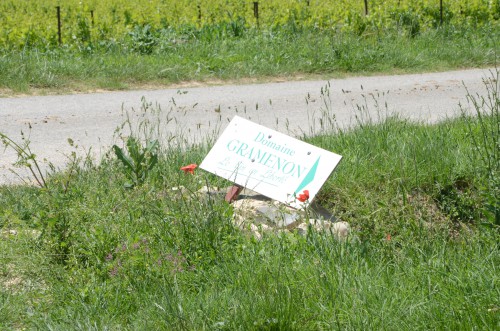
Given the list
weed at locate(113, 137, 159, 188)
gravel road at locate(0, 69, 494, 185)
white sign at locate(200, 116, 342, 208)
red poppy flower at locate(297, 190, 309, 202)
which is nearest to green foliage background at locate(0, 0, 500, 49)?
gravel road at locate(0, 69, 494, 185)

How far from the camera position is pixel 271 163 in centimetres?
502

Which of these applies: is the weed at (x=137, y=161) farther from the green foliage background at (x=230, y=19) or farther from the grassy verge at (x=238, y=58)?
the green foliage background at (x=230, y=19)

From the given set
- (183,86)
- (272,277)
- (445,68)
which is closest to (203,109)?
(183,86)

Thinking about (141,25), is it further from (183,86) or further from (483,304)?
(483,304)

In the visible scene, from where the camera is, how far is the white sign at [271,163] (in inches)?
189

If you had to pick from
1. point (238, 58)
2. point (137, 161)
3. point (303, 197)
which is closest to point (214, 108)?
point (238, 58)

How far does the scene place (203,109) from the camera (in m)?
9.10

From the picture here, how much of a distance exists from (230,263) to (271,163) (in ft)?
3.85

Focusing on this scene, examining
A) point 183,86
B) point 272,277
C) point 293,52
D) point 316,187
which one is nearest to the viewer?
point 272,277

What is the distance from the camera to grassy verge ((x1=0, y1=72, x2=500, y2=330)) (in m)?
3.41

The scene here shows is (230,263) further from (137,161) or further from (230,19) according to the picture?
(230,19)

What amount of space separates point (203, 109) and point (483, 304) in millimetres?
6043

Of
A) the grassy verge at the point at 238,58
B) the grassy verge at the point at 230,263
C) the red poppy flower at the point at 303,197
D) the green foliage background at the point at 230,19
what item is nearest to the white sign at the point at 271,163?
the red poppy flower at the point at 303,197

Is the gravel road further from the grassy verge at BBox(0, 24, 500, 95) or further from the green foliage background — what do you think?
the green foliage background
